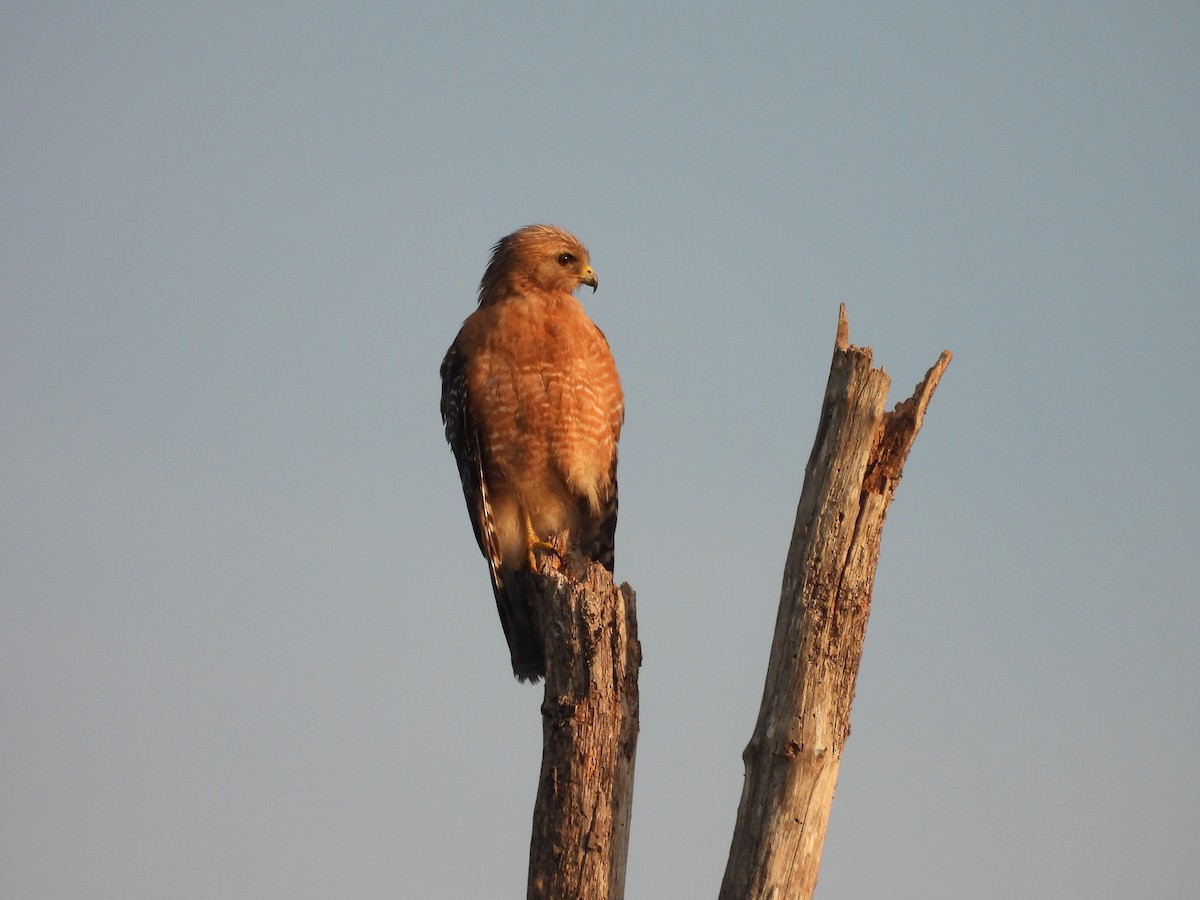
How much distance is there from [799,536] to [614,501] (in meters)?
3.05

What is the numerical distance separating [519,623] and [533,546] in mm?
500

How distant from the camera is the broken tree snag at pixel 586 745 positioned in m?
5.63

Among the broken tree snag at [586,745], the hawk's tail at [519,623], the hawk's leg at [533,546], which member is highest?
the hawk's leg at [533,546]

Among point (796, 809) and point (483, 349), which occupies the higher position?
point (483, 349)

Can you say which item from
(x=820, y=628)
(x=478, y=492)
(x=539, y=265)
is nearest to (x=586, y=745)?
(x=820, y=628)

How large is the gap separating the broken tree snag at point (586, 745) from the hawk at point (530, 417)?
1.77 metres

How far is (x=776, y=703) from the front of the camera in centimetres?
528

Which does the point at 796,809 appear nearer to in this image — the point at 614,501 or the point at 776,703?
the point at 776,703

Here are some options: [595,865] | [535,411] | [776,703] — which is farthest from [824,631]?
[535,411]

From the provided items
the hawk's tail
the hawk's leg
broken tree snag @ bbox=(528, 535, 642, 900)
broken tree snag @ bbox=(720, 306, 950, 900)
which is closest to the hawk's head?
the hawk's leg

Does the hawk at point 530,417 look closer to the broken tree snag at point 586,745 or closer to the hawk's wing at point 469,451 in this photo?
the hawk's wing at point 469,451

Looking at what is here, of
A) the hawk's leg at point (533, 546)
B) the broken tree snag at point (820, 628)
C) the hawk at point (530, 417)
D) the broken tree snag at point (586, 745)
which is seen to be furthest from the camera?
the hawk's leg at point (533, 546)

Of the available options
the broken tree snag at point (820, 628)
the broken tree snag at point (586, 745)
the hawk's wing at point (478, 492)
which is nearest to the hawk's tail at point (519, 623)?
the hawk's wing at point (478, 492)

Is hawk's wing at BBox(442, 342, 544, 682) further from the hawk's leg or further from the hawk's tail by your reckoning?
the hawk's leg
